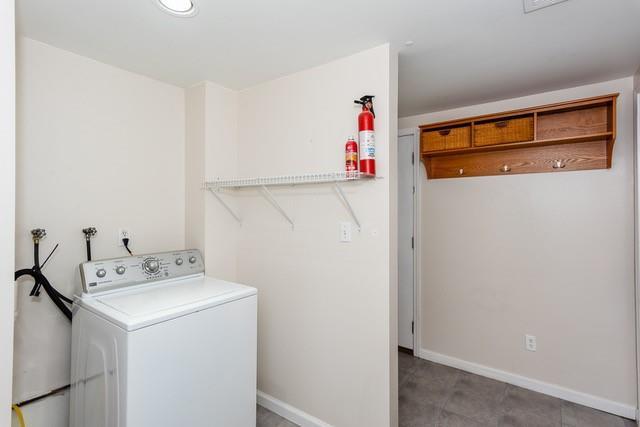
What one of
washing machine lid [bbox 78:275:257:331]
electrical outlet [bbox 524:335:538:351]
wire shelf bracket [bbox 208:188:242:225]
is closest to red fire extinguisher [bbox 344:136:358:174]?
washing machine lid [bbox 78:275:257:331]

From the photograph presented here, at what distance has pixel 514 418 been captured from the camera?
2.21 m

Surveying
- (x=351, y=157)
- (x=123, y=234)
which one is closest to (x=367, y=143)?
(x=351, y=157)

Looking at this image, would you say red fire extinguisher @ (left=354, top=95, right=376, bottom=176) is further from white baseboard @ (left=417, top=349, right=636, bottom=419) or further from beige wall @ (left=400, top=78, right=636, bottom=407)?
white baseboard @ (left=417, top=349, right=636, bottom=419)

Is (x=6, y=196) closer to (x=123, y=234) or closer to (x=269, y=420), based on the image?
(x=123, y=234)

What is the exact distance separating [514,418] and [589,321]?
2.92ft

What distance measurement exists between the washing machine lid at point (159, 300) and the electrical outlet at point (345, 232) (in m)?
0.61

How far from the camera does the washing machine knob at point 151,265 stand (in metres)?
1.85

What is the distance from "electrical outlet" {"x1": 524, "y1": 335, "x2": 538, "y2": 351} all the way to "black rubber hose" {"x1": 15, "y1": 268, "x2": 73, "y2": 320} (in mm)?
3181

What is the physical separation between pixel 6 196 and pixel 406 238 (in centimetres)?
286

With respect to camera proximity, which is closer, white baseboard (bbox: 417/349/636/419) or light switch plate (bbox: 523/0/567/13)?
light switch plate (bbox: 523/0/567/13)

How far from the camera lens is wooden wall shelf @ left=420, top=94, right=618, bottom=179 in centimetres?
219

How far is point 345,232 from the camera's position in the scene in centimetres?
193

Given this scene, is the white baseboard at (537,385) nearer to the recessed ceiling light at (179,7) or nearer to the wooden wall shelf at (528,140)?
the wooden wall shelf at (528,140)

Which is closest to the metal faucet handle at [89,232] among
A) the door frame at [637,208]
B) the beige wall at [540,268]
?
the beige wall at [540,268]
